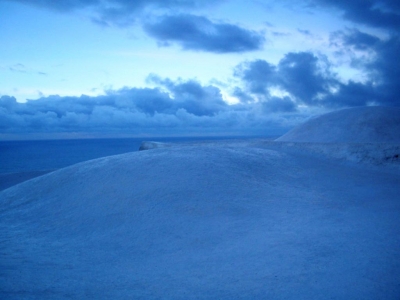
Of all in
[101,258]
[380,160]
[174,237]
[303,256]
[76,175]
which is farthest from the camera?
[380,160]

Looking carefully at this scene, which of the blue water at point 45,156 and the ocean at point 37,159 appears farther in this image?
the blue water at point 45,156

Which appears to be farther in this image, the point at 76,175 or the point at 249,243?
the point at 76,175

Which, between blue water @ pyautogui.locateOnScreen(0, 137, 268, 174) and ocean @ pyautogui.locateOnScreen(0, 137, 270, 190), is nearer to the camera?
ocean @ pyautogui.locateOnScreen(0, 137, 270, 190)

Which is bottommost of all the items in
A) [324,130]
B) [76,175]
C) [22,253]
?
[22,253]

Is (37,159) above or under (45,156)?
under

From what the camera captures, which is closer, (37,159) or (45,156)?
(37,159)

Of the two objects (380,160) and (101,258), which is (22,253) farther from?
(380,160)

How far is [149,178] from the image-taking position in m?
10.9

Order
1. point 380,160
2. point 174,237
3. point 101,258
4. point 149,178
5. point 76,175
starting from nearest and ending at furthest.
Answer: point 101,258, point 174,237, point 149,178, point 76,175, point 380,160

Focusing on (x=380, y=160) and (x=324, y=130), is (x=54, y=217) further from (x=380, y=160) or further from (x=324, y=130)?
(x=324, y=130)

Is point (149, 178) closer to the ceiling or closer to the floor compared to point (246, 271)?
closer to the ceiling

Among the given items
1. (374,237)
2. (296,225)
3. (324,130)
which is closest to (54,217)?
(296,225)

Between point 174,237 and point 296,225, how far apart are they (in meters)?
3.02

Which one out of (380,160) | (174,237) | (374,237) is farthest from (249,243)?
(380,160)
